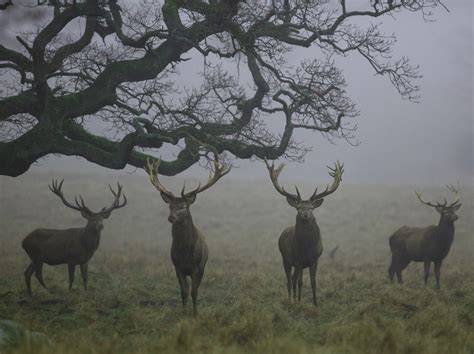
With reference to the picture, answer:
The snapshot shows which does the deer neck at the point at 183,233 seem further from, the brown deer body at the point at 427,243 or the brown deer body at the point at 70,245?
the brown deer body at the point at 427,243

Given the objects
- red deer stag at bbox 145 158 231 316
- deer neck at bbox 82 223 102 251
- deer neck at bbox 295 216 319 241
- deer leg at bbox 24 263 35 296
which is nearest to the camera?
red deer stag at bbox 145 158 231 316

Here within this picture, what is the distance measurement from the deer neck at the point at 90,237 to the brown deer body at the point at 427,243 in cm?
797

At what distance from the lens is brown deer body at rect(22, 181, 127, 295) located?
1240 centimetres

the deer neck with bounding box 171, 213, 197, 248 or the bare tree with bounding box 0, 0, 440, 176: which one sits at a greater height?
the bare tree with bounding box 0, 0, 440, 176

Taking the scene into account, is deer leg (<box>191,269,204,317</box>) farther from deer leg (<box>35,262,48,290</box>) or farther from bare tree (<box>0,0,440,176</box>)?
deer leg (<box>35,262,48,290</box>)

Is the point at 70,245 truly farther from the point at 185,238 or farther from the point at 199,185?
the point at 199,185

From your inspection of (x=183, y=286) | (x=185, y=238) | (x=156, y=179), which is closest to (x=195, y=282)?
(x=183, y=286)

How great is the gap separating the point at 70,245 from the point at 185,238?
4204 mm

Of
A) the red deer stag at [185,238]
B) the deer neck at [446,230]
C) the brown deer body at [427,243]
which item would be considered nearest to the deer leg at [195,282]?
the red deer stag at [185,238]

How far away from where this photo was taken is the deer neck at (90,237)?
40.6 ft

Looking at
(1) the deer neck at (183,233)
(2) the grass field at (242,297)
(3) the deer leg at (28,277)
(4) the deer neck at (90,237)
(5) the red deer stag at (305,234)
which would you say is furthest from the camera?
(4) the deer neck at (90,237)

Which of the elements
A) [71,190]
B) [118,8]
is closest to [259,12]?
[118,8]

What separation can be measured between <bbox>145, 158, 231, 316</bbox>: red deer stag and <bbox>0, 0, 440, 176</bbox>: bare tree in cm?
100

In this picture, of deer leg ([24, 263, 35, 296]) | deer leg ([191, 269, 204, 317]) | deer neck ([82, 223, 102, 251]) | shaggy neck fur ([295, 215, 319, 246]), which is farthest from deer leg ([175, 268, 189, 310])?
deer leg ([24, 263, 35, 296])
